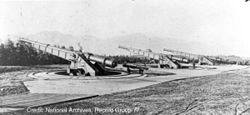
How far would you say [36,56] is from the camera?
20.2 m

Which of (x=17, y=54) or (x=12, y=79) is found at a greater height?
(x=17, y=54)

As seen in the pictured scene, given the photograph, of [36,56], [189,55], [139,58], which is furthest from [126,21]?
[139,58]

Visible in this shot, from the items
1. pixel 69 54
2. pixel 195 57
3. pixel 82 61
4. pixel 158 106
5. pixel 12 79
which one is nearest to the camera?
pixel 158 106

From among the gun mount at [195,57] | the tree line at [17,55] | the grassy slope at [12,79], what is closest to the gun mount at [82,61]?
the tree line at [17,55]

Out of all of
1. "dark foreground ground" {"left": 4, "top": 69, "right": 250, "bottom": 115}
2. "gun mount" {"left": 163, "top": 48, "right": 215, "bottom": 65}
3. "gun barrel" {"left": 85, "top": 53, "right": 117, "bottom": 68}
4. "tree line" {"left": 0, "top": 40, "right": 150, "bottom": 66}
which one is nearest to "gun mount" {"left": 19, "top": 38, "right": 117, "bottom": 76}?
"gun barrel" {"left": 85, "top": 53, "right": 117, "bottom": 68}

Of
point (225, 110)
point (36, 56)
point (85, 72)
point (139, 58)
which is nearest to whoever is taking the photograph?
point (225, 110)

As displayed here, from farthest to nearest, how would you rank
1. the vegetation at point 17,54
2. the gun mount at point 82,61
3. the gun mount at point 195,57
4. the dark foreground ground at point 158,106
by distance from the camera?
1. the gun mount at point 195,57
2. the gun mount at point 82,61
3. the vegetation at point 17,54
4. the dark foreground ground at point 158,106

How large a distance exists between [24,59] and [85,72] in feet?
18.3

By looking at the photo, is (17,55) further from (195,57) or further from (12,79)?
(195,57)

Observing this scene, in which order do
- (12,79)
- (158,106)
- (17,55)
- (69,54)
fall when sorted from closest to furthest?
(158,106) → (12,79) → (69,54) → (17,55)

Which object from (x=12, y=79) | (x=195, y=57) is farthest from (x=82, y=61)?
(x=195, y=57)

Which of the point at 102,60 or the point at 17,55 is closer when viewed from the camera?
the point at 102,60

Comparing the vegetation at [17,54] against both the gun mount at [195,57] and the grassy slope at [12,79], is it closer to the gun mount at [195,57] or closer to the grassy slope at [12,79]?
the grassy slope at [12,79]

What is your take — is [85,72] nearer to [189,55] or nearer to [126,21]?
[126,21]
